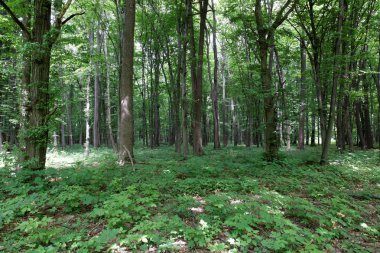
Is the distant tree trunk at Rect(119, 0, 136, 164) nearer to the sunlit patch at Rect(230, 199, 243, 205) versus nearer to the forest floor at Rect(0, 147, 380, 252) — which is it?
the forest floor at Rect(0, 147, 380, 252)

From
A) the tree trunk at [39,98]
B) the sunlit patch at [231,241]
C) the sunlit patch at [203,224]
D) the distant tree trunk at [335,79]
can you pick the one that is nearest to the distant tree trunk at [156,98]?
the tree trunk at [39,98]

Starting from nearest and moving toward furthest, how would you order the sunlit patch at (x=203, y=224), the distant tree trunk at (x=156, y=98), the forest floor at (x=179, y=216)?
the forest floor at (x=179, y=216), the sunlit patch at (x=203, y=224), the distant tree trunk at (x=156, y=98)

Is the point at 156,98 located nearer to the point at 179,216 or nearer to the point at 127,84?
the point at 127,84

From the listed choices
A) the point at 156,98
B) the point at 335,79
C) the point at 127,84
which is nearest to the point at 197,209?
the point at 127,84

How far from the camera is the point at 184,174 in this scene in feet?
23.0

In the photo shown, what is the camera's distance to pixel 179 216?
4.00 meters

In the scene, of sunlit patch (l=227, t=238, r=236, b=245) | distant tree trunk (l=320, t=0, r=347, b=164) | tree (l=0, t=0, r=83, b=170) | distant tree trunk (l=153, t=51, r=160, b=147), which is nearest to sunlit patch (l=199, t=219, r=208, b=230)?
sunlit patch (l=227, t=238, r=236, b=245)

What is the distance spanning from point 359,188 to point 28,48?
Result: 954cm

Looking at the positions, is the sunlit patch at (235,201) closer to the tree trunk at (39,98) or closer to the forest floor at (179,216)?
the forest floor at (179,216)

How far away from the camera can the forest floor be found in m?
3.10

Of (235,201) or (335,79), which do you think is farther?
(335,79)

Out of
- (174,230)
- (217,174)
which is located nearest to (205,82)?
(217,174)

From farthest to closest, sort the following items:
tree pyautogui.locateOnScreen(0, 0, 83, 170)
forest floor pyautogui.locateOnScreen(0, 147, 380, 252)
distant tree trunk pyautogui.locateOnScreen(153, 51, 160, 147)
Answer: distant tree trunk pyautogui.locateOnScreen(153, 51, 160, 147), tree pyautogui.locateOnScreen(0, 0, 83, 170), forest floor pyautogui.locateOnScreen(0, 147, 380, 252)

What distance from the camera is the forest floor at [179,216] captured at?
310 cm
